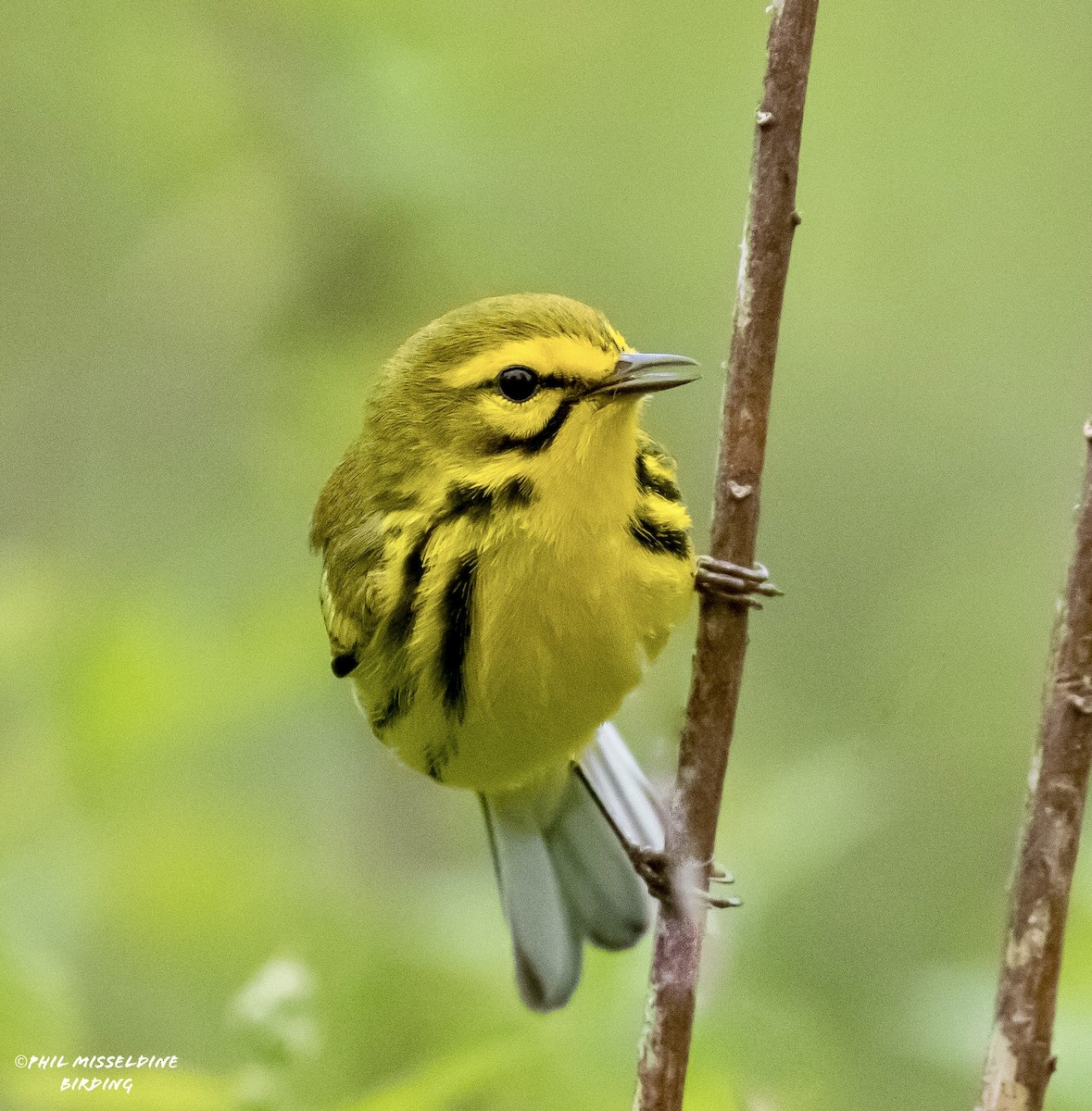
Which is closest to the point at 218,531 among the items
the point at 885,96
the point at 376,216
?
the point at 376,216

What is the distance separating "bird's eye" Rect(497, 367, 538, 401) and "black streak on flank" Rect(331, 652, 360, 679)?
59cm

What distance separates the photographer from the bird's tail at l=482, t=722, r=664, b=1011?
2879 mm

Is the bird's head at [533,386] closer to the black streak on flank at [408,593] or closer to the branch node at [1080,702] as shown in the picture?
the black streak on flank at [408,593]

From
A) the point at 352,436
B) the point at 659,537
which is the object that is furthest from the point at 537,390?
the point at 352,436

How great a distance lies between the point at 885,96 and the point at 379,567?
224cm

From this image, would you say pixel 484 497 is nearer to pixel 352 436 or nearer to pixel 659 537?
pixel 659 537

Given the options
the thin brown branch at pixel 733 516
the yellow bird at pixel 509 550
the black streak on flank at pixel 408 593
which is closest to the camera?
the thin brown branch at pixel 733 516

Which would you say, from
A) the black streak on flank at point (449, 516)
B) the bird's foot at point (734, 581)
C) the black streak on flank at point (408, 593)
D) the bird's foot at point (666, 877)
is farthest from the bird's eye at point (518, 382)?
the bird's foot at point (666, 877)

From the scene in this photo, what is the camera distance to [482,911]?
2.61 m

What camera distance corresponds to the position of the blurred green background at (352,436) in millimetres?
2271

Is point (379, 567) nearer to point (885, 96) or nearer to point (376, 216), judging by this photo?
point (376, 216)

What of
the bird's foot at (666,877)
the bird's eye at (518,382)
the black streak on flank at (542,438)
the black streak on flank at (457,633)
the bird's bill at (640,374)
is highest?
the bird's bill at (640,374)

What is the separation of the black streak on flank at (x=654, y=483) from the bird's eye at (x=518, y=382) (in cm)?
28

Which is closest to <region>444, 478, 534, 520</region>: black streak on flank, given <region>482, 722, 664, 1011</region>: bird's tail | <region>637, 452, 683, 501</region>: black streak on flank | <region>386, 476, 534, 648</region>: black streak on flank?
<region>386, 476, 534, 648</region>: black streak on flank
